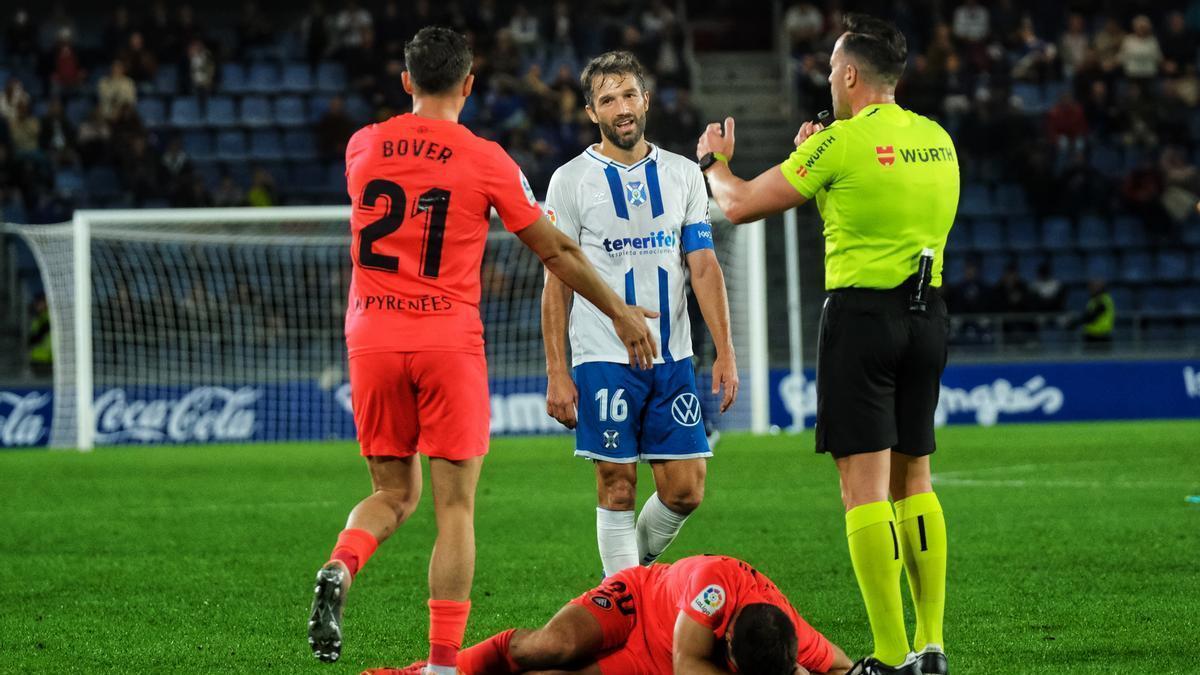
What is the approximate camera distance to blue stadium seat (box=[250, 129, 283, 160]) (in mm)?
22750

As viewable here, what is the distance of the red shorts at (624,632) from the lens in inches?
204

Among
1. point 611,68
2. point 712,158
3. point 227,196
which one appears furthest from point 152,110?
point 712,158

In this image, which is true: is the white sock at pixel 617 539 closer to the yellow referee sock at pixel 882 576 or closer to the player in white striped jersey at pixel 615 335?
the player in white striped jersey at pixel 615 335

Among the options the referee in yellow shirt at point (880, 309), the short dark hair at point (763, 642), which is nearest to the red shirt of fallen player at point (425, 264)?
the referee in yellow shirt at point (880, 309)

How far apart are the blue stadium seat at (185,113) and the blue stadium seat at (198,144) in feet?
0.41

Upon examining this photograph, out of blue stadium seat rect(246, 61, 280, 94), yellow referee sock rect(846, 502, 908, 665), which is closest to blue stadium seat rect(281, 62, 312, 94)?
blue stadium seat rect(246, 61, 280, 94)

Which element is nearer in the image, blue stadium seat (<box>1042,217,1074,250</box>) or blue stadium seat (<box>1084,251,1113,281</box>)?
blue stadium seat (<box>1084,251,1113,281</box>)

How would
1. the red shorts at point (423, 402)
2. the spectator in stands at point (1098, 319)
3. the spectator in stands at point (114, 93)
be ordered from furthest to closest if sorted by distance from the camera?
1. the spectator in stands at point (114, 93)
2. the spectator in stands at point (1098, 319)
3. the red shorts at point (423, 402)

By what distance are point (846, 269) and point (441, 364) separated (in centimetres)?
134

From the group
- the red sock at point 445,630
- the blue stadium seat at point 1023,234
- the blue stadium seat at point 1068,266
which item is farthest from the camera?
the blue stadium seat at point 1023,234

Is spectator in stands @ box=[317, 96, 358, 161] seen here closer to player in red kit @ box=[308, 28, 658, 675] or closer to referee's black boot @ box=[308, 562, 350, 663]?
player in red kit @ box=[308, 28, 658, 675]

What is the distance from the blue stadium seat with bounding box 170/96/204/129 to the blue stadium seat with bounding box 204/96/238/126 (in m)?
0.14

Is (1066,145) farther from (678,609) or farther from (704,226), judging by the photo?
(678,609)

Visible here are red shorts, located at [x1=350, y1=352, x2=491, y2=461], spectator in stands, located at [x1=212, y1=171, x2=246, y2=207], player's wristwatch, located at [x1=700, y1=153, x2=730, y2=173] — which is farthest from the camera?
spectator in stands, located at [x1=212, y1=171, x2=246, y2=207]
